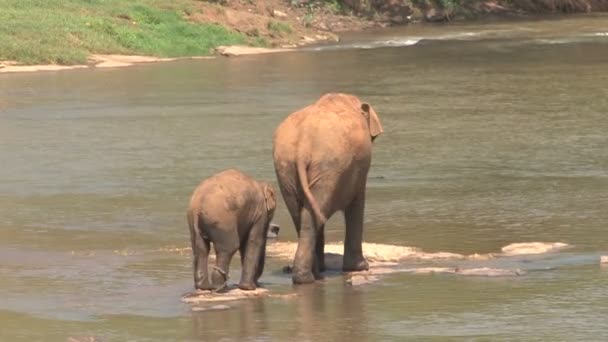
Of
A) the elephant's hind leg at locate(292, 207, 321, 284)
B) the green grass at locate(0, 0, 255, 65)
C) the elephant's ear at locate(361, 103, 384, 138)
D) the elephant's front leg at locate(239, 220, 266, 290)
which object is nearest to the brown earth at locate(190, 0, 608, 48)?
the green grass at locate(0, 0, 255, 65)

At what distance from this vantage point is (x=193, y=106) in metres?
23.7

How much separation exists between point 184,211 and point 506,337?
6467 mm

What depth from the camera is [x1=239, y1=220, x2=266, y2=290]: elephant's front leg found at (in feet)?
35.1

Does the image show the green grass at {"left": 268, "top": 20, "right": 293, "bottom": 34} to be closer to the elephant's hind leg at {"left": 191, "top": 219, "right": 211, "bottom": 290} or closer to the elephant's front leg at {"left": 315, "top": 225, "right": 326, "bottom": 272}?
the elephant's front leg at {"left": 315, "top": 225, "right": 326, "bottom": 272}

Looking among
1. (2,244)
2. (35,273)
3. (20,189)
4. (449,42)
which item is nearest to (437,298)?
(35,273)

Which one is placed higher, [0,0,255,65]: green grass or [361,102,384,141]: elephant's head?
[361,102,384,141]: elephant's head

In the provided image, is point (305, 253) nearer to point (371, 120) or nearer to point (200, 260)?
point (200, 260)

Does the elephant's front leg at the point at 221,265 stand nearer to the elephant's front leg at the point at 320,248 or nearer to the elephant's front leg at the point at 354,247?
the elephant's front leg at the point at 320,248

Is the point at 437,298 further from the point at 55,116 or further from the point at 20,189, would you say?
the point at 55,116

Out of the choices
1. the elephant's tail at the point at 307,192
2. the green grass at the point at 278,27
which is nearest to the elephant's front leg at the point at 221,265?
the elephant's tail at the point at 307,192

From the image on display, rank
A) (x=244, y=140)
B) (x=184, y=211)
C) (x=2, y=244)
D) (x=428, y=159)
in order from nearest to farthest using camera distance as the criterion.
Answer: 1. (x=2, y=244)
2. (x=184, y=211)
3. (x=428, y=159)
4. (x=244, y=140)

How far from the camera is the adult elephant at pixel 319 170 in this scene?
11211 mm

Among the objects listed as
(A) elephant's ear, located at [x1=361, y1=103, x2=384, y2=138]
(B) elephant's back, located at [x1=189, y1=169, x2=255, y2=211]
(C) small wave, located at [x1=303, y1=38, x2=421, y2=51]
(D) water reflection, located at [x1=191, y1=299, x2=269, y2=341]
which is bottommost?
(C) small wave, located at [x1=303, y1=38, x2=421, y2=51]

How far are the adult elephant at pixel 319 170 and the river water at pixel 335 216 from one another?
0.34 metres
